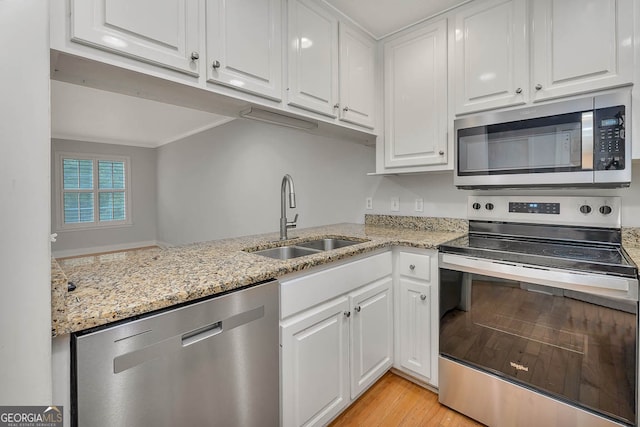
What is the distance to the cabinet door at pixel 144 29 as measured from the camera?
94 cm

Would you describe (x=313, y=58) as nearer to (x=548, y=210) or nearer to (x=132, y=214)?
(x=548, y=210)

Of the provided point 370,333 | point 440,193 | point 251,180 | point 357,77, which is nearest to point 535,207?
point 440,193

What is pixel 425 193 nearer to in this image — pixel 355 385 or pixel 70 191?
pixel 355 385

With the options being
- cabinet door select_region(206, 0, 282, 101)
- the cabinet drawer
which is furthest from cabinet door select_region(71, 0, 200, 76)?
the cabinet drawer

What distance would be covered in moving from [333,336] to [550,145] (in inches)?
57.6

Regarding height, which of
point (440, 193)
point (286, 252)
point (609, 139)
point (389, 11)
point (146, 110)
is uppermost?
point (146, 110)

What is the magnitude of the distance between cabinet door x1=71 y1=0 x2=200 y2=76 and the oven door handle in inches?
61.0

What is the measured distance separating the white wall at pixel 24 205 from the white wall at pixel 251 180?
221cm

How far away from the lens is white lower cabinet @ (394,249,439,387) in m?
1.68

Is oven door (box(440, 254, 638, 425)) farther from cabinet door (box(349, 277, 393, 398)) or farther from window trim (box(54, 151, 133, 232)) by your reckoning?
window trim (box(54, 151, 133, 232))

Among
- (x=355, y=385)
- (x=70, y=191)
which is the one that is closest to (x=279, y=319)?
(x=355, y=385)

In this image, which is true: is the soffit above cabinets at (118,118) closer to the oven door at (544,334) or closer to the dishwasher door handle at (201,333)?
the dishwasher door handle at (201,333)

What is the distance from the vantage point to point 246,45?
1.36m

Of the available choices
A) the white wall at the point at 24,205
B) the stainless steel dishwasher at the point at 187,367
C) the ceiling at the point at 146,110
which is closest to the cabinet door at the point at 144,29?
the white wall at the point at 24,205
